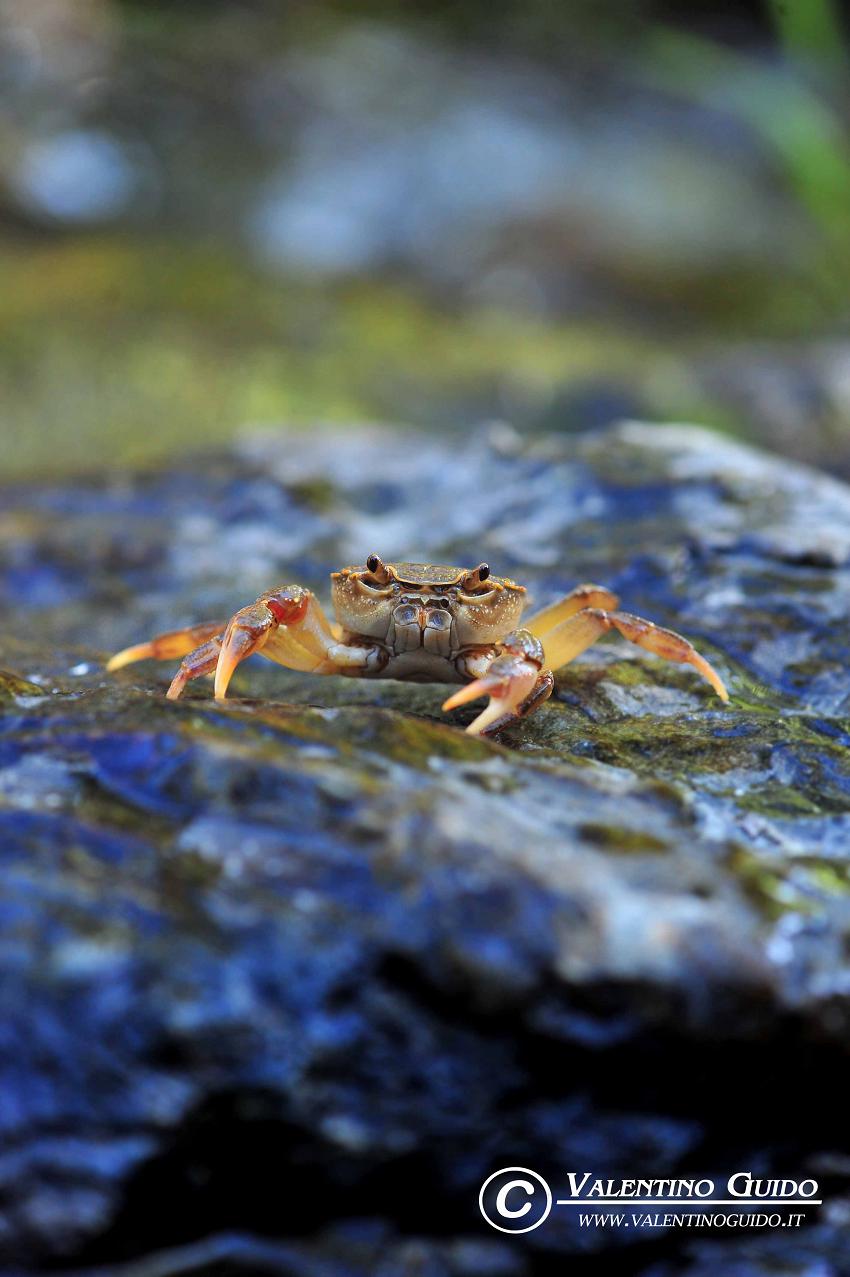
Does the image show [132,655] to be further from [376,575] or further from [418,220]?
[418,220]

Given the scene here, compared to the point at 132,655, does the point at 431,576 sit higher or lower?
higher

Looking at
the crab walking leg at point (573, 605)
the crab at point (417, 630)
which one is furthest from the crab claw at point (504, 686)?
the crab walking leg at point (573, 605)

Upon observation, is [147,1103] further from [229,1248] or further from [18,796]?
[18,796]

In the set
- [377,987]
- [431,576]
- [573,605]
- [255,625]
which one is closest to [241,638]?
[255,625]

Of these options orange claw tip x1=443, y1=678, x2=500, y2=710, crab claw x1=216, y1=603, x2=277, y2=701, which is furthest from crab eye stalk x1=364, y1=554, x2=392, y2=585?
orange claw tip x1=443, y1=678, x2=500, y2=710

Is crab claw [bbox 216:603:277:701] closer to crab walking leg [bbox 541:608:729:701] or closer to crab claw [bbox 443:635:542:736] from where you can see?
crab claw [bbox 443:635:542:736]

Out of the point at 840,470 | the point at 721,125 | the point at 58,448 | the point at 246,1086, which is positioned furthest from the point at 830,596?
the point at 721,125

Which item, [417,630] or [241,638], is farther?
[417,630]

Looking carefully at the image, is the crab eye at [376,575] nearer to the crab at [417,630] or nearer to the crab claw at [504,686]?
the crab at [417,630]

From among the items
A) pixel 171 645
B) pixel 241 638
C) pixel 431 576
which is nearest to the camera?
pixel 241 638
